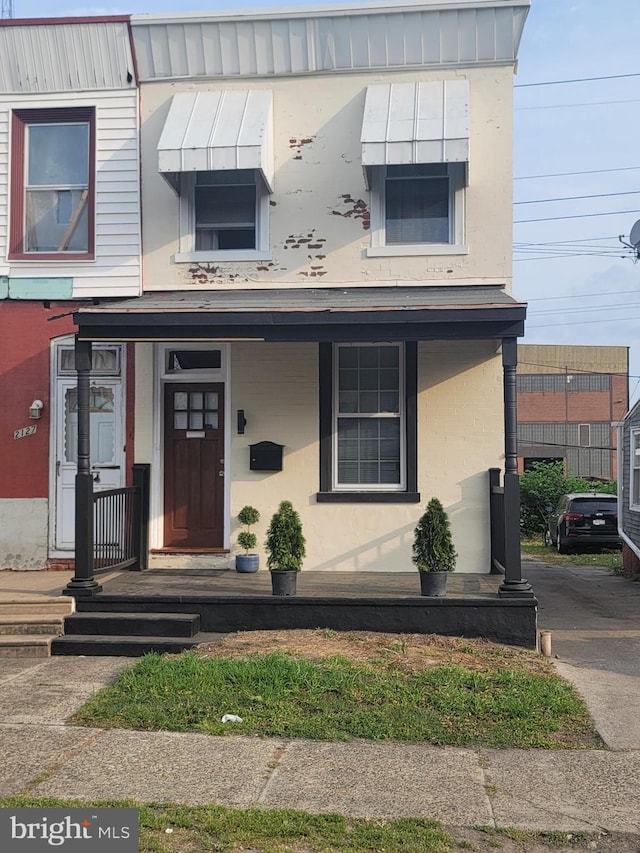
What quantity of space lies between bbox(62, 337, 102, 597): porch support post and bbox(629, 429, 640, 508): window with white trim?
11751 millimetres

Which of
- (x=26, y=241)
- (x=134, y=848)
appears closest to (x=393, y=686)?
(x=134, y=848)

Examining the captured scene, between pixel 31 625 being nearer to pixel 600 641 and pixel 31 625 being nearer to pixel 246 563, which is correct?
pixel 246 563

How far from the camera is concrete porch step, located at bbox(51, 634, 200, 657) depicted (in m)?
8.79

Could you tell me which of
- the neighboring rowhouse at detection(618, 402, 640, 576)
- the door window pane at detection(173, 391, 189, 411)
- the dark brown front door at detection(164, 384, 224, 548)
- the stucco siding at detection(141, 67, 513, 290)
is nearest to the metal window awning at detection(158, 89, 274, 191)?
the stucco siding at detection(141, 67, 513, 290)

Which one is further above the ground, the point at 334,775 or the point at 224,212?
the point at 224,212

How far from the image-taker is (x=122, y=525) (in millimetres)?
11039

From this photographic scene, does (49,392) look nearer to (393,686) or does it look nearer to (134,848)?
(393,686)

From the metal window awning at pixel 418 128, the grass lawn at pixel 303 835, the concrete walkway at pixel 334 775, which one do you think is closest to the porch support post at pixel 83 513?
the concrete walkway at pixel 334 775

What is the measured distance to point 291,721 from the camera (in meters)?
6.75

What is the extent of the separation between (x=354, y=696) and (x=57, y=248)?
23.9 feet

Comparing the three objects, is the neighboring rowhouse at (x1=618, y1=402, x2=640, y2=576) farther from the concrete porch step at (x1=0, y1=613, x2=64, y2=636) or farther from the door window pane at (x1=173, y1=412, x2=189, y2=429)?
the concrete porch step at (x1=0, y1=613, x2=64, y2=636)

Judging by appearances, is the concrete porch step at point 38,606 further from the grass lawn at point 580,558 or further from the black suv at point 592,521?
the black suv at point 592,521

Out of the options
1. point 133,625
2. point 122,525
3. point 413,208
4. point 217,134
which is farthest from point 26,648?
point 413,208

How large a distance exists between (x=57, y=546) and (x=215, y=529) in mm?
2005
